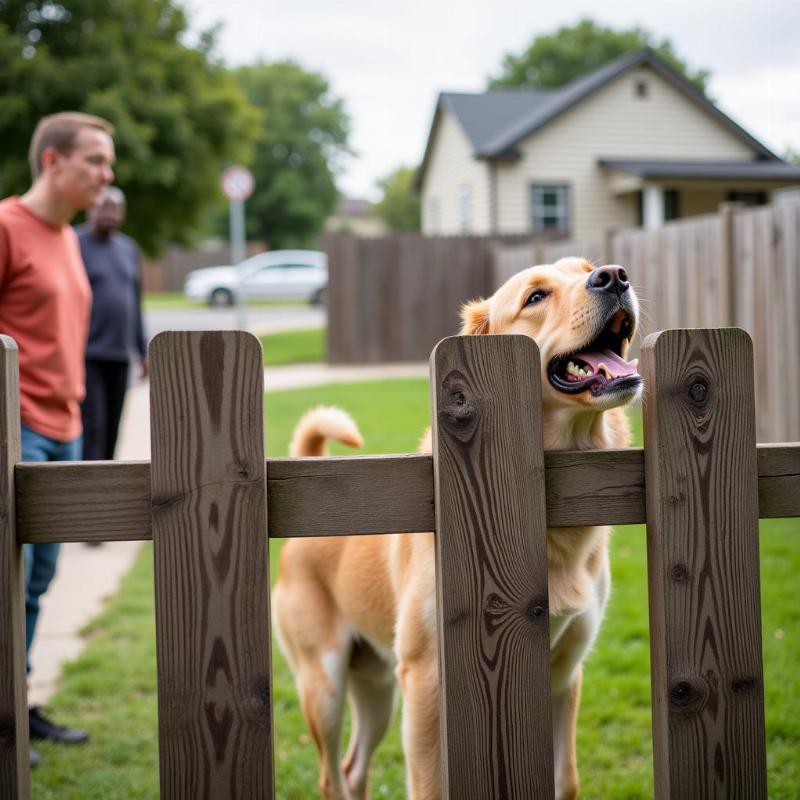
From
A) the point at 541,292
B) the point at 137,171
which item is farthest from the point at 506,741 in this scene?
the point at 137,171

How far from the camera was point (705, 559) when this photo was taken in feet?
6.04

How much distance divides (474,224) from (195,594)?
25.8m

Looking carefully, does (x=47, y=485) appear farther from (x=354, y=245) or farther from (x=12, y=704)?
(x=354, y=245)

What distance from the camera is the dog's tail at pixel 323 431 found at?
296 cm

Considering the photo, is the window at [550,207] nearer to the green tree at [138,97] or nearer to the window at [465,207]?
the window at [465,207]

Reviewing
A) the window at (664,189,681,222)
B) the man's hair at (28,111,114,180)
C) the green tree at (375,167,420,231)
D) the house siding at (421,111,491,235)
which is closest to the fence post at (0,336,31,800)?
the man's hair at (28,111,114,180)

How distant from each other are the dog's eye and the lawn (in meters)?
1.72

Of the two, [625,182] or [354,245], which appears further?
[625,182]

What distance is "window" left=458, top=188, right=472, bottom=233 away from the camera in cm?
2733

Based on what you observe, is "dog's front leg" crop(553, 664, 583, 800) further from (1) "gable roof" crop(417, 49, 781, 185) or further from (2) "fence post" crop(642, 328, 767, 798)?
(1) "gable roof" crop(417, 49, 781, 185)

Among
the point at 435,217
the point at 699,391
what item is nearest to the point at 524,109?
the point at 435,217

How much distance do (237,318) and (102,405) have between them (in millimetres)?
19663

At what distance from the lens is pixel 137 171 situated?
20031 mm

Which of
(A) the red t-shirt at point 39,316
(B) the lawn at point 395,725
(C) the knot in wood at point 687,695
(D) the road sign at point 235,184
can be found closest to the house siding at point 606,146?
(D) the road sign at point 235,184
